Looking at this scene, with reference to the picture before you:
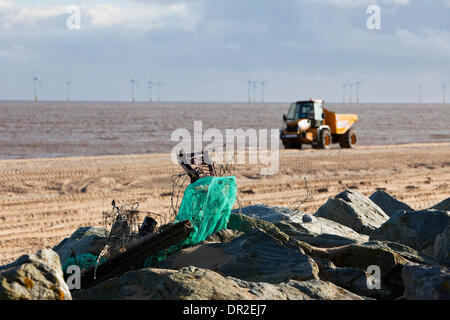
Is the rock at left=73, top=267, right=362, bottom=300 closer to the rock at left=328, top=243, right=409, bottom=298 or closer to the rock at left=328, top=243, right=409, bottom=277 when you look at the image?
the rock at left=328, top=243, right=409, bottom=298

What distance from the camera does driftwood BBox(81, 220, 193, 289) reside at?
4.16 meters

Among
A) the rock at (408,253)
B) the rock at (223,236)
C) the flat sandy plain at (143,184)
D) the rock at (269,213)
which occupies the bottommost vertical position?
the flat sandy plain at (143,184)

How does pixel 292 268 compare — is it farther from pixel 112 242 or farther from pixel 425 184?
pixel 425 184

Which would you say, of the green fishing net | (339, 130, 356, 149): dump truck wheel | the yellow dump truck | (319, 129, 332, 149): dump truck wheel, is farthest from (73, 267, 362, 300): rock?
(339, 130, 356, 149): dump truck wheel

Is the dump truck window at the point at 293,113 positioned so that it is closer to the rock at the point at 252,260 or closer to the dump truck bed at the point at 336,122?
the dump truck bed at the point at 336,122

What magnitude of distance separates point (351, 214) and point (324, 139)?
14.6 meters

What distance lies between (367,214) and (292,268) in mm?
3324

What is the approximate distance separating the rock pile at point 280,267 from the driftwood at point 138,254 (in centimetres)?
13

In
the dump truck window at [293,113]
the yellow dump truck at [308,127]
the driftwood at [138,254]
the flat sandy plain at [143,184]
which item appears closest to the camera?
the driftwood at [138,254]

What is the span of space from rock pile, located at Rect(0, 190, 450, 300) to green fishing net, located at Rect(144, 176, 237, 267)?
0.11m

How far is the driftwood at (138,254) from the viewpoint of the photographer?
4.16 m

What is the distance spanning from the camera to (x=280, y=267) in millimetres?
4074

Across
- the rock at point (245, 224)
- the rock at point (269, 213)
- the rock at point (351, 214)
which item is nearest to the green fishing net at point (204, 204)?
the rock at point (245, 224)
